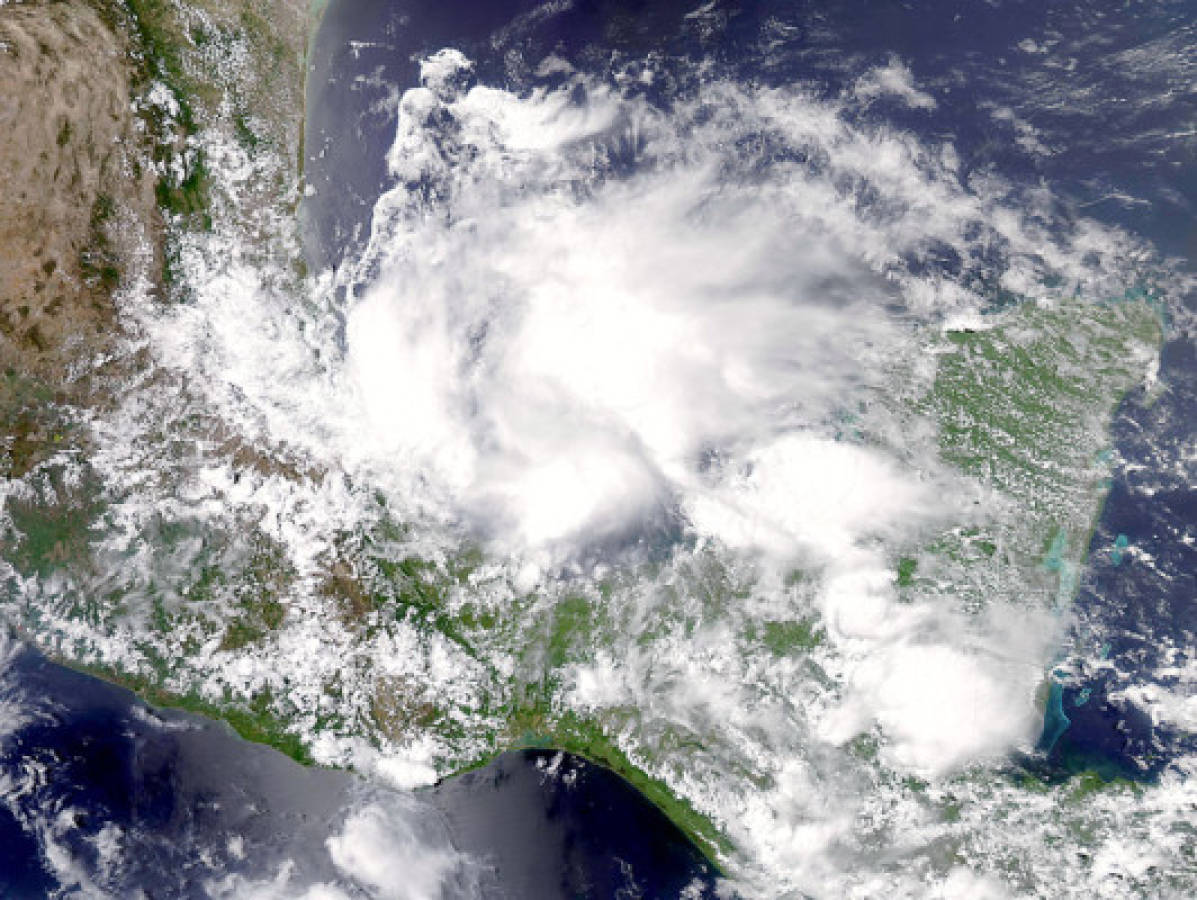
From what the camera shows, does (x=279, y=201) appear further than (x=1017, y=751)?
Yes

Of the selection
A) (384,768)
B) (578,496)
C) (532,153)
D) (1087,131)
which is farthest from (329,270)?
(1087,131)

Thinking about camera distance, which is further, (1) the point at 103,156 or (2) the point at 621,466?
(1) the point at 103,156

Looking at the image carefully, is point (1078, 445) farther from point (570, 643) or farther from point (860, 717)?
point (570, 643)

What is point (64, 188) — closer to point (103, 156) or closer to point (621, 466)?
point (103, 156)

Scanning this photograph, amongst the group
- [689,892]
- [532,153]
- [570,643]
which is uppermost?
[532,153]

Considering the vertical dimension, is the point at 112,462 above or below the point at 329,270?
below

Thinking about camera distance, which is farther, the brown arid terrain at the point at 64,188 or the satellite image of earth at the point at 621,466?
the satellite image of earth at the point at 621,466

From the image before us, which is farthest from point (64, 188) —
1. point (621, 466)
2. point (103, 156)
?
point (621, 466)

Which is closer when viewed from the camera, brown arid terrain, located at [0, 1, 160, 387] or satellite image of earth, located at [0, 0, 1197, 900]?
brown arid terrain, located at [0, 1, 160, 387]
